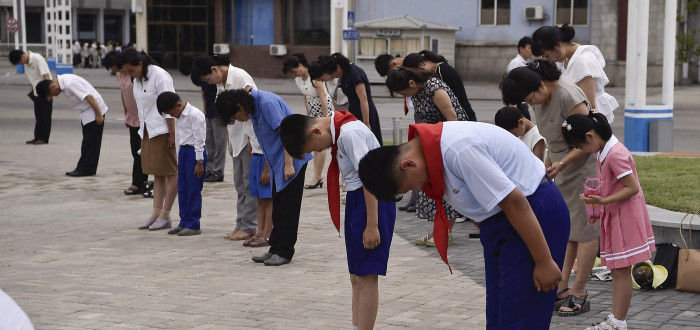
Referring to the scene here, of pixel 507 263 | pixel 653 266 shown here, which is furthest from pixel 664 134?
pixel 507 263

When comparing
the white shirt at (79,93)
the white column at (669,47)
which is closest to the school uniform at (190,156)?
the white shirt at (79,93)

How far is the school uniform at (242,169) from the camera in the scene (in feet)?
29.2

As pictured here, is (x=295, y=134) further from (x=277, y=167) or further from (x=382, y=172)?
(x=277, y=167)

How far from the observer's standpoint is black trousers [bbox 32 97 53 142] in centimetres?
1636

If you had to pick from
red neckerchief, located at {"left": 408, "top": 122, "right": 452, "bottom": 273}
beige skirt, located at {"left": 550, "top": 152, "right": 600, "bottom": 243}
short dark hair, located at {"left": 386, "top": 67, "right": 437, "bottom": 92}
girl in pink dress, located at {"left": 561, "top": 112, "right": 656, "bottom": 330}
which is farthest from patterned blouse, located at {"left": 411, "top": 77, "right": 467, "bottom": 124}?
red neckerchief, located at {"left": 408, "top": 122, "right": 452, "bottom": 273}

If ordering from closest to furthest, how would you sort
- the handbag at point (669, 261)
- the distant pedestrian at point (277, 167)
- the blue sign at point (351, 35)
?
the handbag at point (669, 261) → the distant pedestrian at point (277, 167) → the blue sign at point (351, 35)

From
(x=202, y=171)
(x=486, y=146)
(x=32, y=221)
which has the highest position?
(x=486, y=146)

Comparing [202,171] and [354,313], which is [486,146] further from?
[202,171]

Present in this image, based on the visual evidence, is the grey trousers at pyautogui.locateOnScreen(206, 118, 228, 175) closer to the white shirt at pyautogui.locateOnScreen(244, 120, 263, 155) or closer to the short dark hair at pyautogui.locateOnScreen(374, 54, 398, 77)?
the short dark hair at pyautogui.locateOnScreen(374, 54, 398, 77)

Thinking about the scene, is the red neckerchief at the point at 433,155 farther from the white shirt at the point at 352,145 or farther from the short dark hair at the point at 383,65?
the short dark hair at the point at 383,65

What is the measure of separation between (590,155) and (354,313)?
1847mm

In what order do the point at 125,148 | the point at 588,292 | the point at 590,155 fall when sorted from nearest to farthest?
the point at 590,155
the point at 588,292
the point at 125,148

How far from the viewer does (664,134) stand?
13.0 metres

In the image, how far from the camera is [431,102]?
809 centimetres
